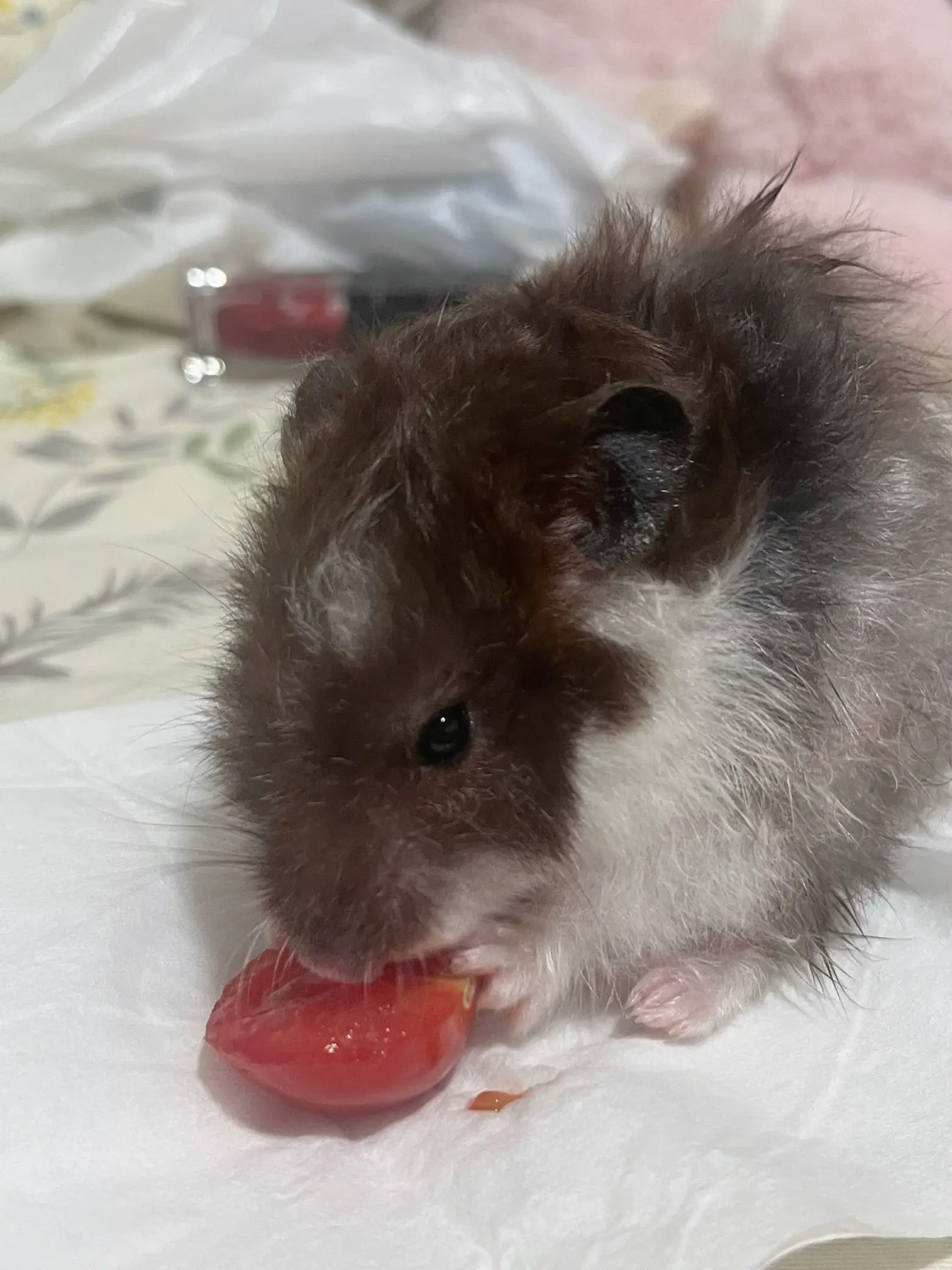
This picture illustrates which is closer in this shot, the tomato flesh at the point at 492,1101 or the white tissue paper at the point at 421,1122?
the white tissue paper at the point at 421,1122

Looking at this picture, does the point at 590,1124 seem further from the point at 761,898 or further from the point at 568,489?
the point at 568,489

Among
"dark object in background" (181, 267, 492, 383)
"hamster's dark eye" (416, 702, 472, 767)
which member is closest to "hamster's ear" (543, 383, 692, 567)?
"hamster's dark eye" (416, 702, 472, 767)

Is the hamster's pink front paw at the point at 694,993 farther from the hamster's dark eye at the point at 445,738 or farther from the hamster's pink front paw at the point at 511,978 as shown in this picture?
the hamster's dark eye at the point at 445,738

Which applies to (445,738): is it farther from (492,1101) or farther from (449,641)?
(492,1101)

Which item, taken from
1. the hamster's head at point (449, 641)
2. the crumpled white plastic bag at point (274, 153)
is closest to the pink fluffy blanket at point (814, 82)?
the crumpled white plastic bag at point (274, 153)

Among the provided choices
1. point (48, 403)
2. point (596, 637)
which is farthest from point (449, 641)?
point (48, 403)
